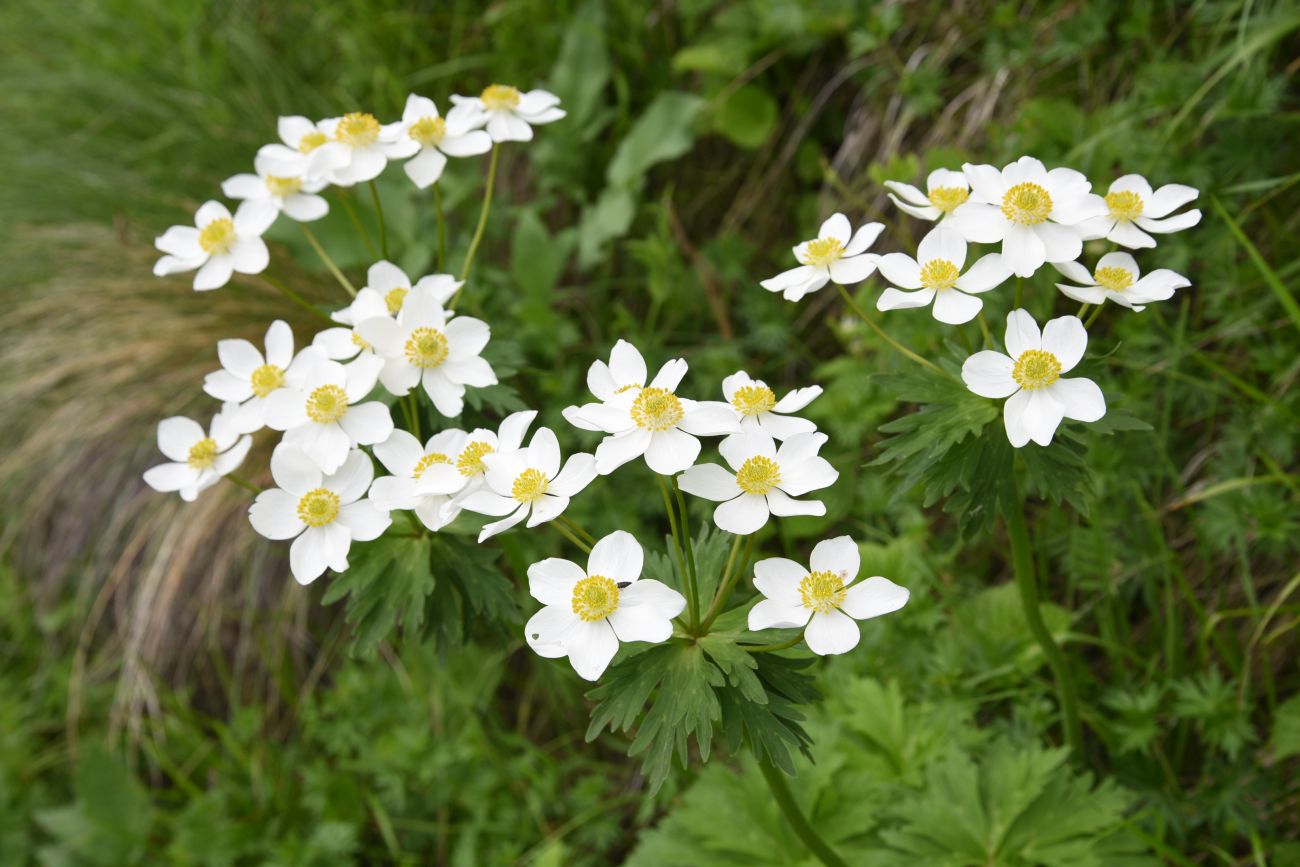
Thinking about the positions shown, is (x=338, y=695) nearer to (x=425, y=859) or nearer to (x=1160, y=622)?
(x=425, y=859)

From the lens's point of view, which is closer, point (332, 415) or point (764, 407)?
point (764, 407)

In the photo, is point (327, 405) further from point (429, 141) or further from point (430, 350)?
point (429, 141)

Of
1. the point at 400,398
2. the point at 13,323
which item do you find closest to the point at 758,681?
the point at 400,398

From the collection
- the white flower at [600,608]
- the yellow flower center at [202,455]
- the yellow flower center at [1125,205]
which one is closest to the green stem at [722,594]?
the white flower at [600,608]

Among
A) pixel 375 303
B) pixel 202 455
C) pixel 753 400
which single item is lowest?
pixel 753 400

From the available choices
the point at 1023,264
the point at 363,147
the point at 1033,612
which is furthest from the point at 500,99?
the point at 1033,612

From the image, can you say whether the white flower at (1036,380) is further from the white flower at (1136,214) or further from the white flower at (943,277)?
the white flower at (1136,214)

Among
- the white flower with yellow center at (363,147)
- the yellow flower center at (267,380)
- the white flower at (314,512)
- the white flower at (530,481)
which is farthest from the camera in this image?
the white flower with yellow center at (363,147)
